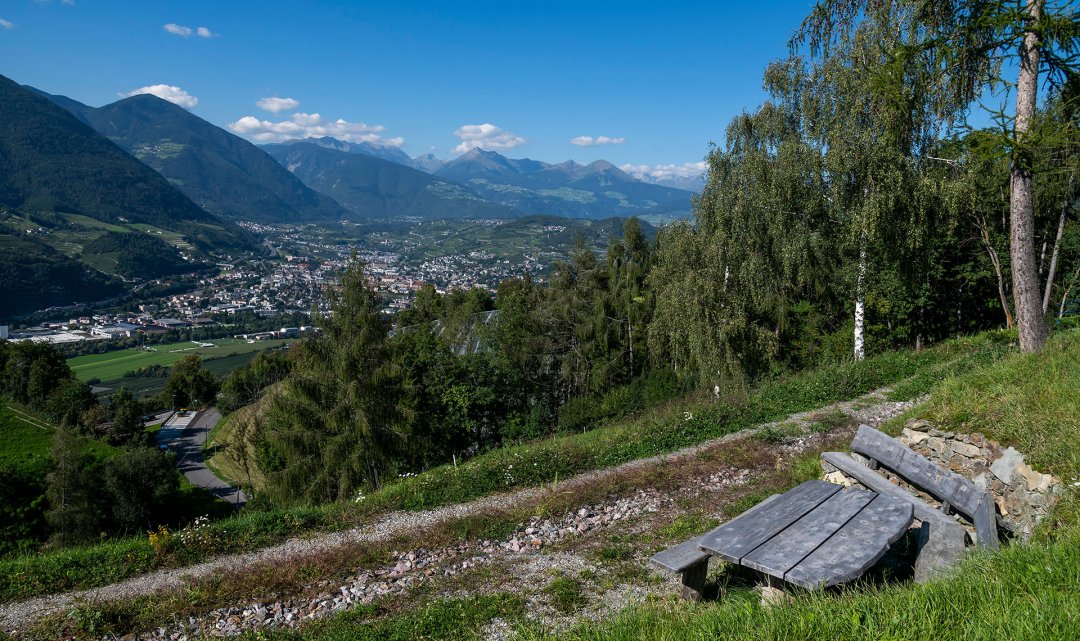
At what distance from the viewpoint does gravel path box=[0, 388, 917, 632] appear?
7.15 m

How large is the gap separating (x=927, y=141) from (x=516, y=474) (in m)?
19.5

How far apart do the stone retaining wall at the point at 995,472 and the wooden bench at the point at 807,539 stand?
1.58 meters

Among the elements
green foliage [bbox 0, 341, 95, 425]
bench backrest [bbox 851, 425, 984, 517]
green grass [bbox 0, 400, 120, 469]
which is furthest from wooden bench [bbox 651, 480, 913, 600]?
green foliage [bbox 0, 341, 95, 425]

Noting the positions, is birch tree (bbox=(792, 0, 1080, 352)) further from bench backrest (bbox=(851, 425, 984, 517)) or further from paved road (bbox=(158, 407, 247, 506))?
paved road (bbox=(158, 407, 247, 506))

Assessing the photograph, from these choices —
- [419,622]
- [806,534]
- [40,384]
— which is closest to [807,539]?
[806,534]

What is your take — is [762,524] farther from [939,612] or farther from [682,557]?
[939,612]

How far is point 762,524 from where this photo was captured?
4.96 m

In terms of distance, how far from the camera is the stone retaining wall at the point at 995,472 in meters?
5.57

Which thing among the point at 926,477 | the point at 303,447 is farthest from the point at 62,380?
the point at 926,477

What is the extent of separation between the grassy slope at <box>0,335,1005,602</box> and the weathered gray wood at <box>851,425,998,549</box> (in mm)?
5224

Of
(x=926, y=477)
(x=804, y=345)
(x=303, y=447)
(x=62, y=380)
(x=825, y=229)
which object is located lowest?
(x=62, y=380)

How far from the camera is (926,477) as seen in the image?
6.09 meters

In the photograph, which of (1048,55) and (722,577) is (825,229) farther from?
(722,577)

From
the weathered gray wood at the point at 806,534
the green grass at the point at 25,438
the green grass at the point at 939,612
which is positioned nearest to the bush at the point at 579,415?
the weathered gray wood at the point at 806,534
